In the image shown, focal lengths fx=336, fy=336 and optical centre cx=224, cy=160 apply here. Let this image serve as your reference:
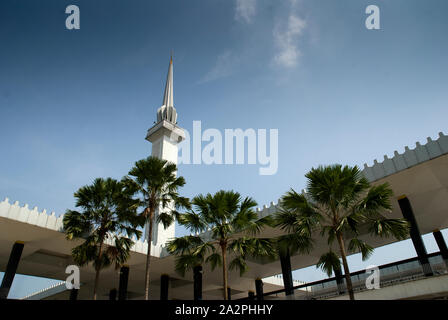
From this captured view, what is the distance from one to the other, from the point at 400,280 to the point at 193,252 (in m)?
9.07

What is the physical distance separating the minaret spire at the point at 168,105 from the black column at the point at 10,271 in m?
31.9

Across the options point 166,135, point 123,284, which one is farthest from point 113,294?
point 166,135

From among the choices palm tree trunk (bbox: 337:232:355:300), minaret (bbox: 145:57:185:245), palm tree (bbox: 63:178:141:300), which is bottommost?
palm tree trunk (bbox: 337:232:355:300)

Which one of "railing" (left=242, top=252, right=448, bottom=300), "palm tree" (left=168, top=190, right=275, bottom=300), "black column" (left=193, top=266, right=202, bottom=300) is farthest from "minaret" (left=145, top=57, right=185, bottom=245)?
"railing" (left=242, top=252, right=448, bottom=300)

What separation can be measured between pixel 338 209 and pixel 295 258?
13.7m

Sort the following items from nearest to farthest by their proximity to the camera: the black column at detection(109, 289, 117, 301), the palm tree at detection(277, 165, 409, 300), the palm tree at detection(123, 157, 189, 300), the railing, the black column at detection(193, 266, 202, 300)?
the palm tree at detection(277, 165, 409, 300) → the railing → the palm tree at detection(123, 157, 189, 300) → the black column at detection(193, 266, 202, 300) → the black column at detection(109, 289, 117, 301)

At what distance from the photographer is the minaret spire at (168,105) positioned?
50531 mm

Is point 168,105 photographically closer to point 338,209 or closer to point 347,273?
point 338,209

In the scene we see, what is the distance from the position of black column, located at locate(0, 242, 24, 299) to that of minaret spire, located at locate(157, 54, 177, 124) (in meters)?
31.9

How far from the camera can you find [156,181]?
17172mm

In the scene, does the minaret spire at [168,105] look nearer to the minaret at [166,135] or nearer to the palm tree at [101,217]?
the minaret at [166,135]

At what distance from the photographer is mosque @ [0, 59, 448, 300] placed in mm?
14266

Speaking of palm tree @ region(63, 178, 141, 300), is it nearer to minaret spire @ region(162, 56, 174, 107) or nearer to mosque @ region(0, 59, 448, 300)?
mosque @ region(0, 59, 448, 300)
